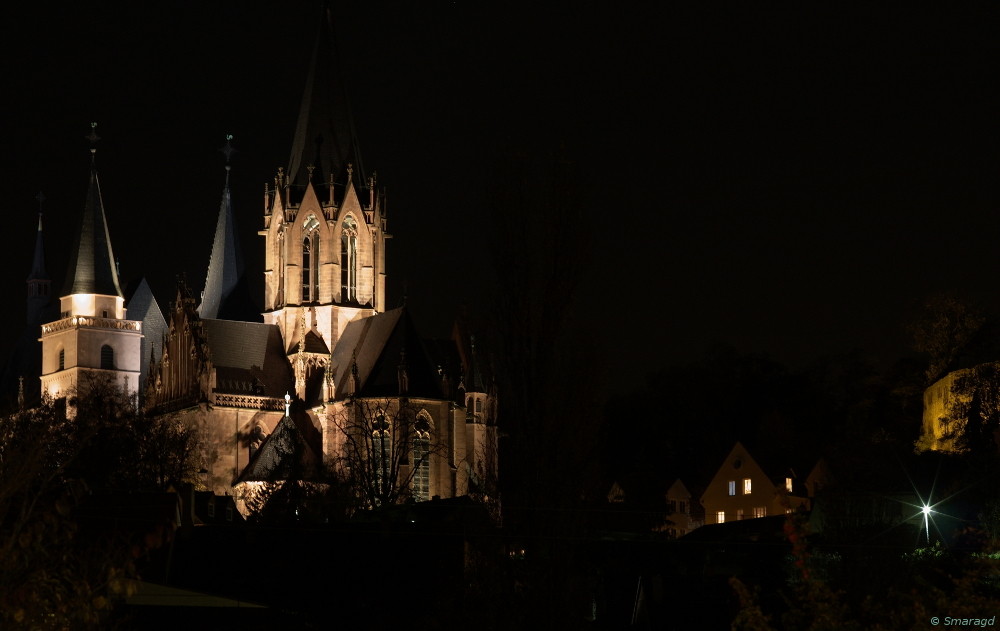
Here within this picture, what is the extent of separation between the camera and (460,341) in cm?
10131

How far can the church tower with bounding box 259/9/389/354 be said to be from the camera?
102 m

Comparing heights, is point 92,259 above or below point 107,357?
above

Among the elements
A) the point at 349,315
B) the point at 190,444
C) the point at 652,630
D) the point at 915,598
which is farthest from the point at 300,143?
the point at 915,598

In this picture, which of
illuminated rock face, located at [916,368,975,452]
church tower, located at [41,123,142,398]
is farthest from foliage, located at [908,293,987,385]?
church tower, located at [41,123,142,398]

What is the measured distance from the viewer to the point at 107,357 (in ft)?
394

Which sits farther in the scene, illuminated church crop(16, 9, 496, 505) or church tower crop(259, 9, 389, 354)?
church tower crop(259, 9, 389, 354)

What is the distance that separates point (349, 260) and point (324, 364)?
20.4 ft

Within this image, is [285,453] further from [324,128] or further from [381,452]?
[324,128]

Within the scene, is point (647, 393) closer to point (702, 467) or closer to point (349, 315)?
point (702, 467)

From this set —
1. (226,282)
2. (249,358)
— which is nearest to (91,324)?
(226,282)

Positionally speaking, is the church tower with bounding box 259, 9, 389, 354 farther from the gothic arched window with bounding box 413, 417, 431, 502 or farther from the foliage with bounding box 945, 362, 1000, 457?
the foliage with bounding box 945, 362, 1000, 457

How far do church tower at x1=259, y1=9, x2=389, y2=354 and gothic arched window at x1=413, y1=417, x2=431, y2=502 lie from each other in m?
8.85

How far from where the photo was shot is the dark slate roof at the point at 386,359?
311 feet

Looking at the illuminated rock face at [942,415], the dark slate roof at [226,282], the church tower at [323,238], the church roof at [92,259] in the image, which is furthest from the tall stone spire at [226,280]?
the illuminated rock face at [942,415]
